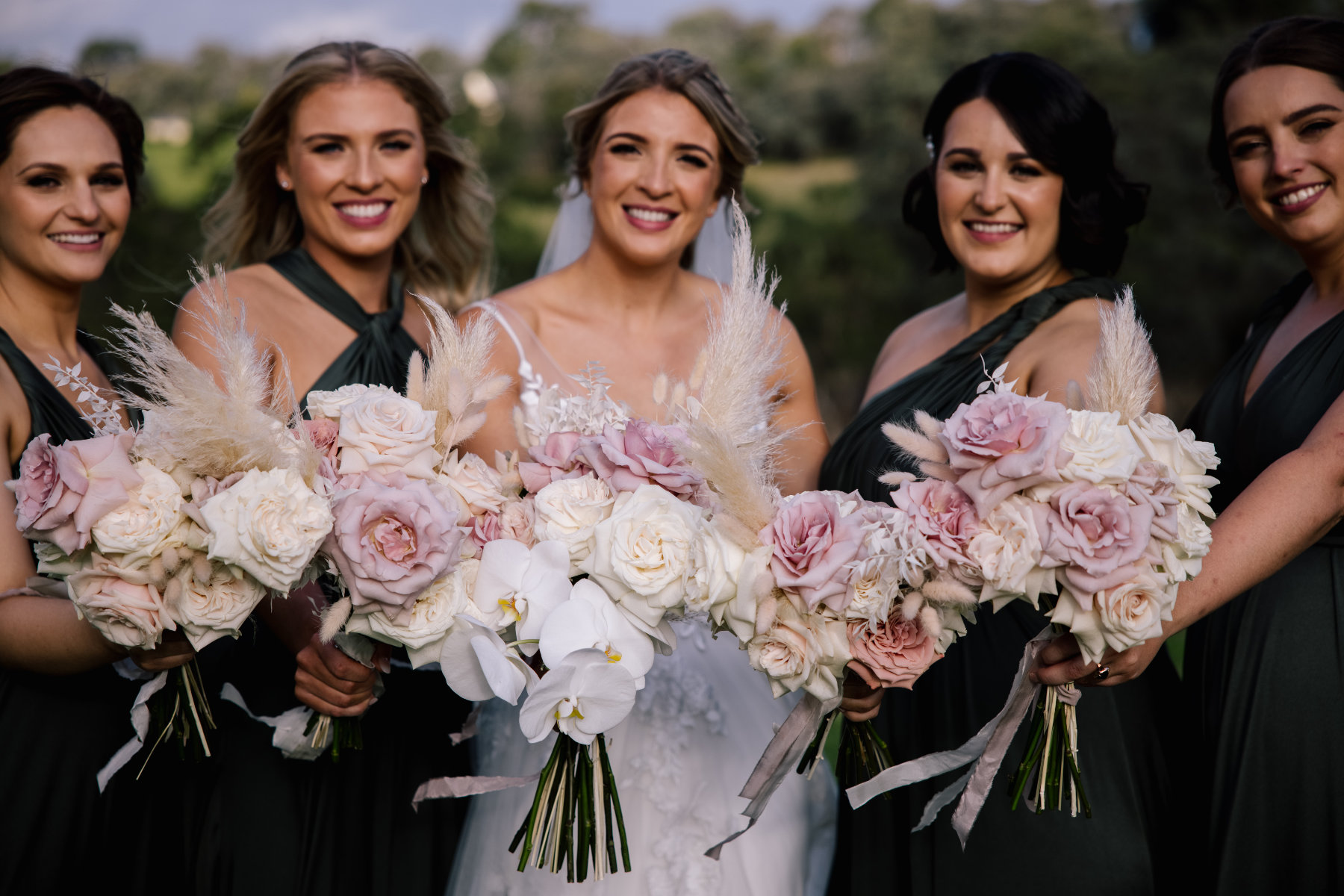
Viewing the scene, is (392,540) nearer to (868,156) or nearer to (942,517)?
(942,517)

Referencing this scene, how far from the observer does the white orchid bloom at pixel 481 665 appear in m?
2.44

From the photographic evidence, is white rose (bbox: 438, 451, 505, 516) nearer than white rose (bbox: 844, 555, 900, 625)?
No

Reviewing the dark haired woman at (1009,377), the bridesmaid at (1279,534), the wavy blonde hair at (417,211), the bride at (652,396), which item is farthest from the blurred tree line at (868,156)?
the bridesmaid at (1279,534)

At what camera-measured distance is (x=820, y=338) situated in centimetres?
2067

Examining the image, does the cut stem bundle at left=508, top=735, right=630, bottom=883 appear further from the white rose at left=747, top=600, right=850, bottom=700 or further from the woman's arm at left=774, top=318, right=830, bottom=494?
the woman's arm at left=774, top=318, right=830, bottom=494

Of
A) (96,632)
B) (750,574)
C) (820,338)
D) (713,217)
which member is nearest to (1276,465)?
(750,574)

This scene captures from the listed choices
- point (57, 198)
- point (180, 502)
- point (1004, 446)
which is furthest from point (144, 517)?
point (57, 198)

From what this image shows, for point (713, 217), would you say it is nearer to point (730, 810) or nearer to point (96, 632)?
point (730, 810)

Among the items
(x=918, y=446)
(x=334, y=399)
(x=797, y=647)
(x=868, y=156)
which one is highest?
(x=868, y=156)

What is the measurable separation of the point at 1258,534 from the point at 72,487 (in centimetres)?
279

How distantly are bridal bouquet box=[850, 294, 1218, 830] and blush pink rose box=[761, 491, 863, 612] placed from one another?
0.49ft

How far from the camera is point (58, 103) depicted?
3875 millimetres

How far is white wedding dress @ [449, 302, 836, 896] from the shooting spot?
10.5 ft

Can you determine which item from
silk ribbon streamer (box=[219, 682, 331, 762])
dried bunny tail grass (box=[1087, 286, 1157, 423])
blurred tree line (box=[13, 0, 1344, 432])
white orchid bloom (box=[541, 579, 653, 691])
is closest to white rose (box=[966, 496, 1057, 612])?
dried bunny tail grass (box=[1087, 286, 1157, 423])
